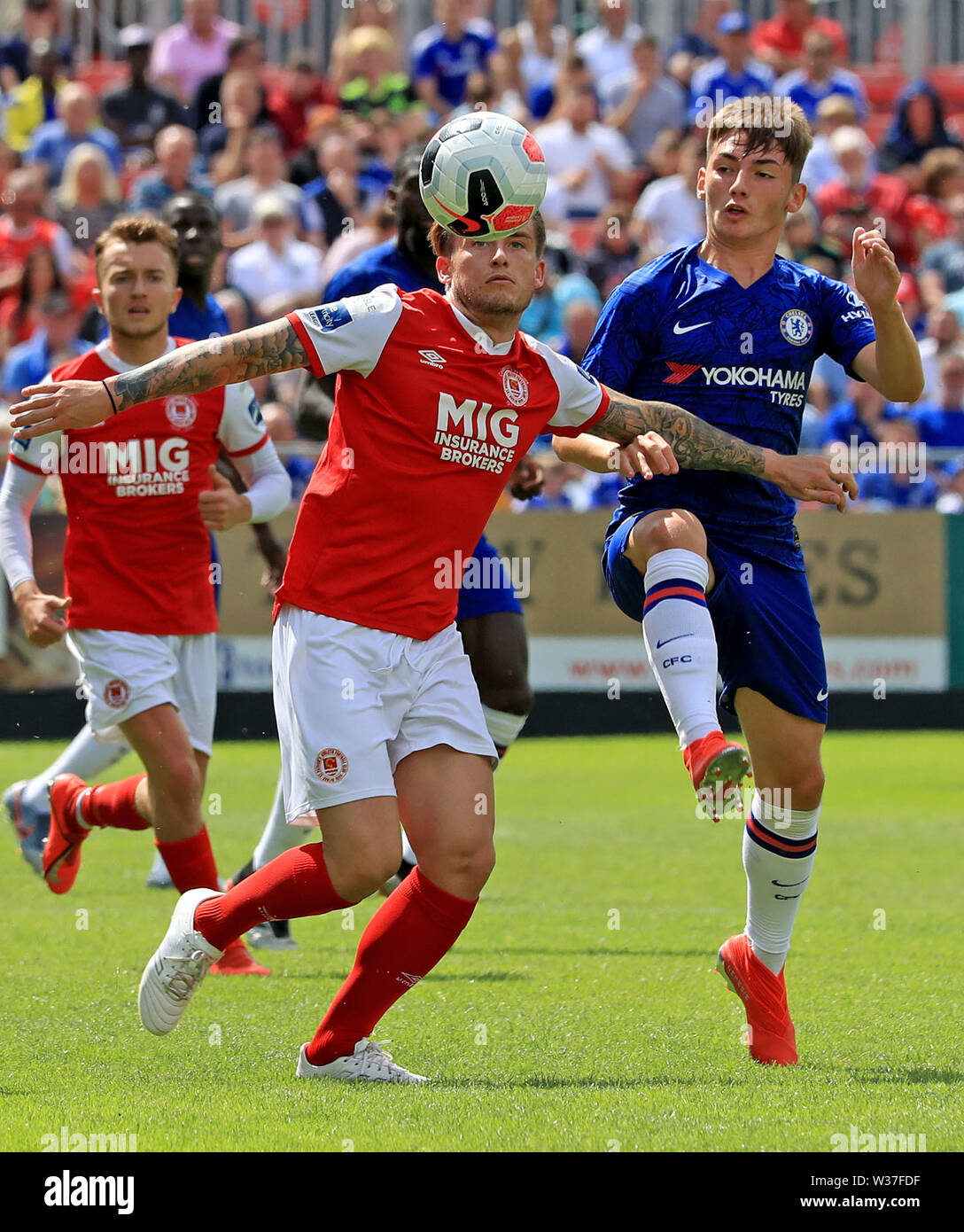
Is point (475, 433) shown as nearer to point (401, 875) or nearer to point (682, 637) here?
point (682, 637)

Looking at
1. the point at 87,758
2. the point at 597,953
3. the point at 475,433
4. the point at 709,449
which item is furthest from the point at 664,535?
the point at 87,758

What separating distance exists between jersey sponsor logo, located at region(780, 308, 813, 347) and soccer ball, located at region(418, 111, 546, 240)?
96cm

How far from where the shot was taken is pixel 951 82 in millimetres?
22500

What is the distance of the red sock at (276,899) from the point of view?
16.4ft

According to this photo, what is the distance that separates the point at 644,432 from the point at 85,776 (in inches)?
157

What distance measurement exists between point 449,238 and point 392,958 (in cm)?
Result: 196

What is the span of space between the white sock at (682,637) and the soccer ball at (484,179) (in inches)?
41.1

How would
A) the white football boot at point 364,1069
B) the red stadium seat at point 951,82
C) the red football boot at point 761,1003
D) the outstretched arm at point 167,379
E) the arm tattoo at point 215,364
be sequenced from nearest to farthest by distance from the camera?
the outstretched arm at point 167,379 → the arm tattoo at point 215,364 → the white football boot at point 364,1069 → the red football boot at point 761,1003 → the red stadium seat at point 951,82

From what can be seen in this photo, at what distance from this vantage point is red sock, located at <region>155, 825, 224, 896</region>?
6664 mm

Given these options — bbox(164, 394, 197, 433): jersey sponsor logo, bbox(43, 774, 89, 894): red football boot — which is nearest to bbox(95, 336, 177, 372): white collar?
bbox(164, 394, 197, 433): jersey sponsor logo

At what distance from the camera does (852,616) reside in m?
14.3

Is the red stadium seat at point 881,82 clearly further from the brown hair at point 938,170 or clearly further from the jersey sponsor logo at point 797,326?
the jersey sponsor logo at point 797,326

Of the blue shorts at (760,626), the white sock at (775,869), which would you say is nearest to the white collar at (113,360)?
the blue shorts at (760,626)
